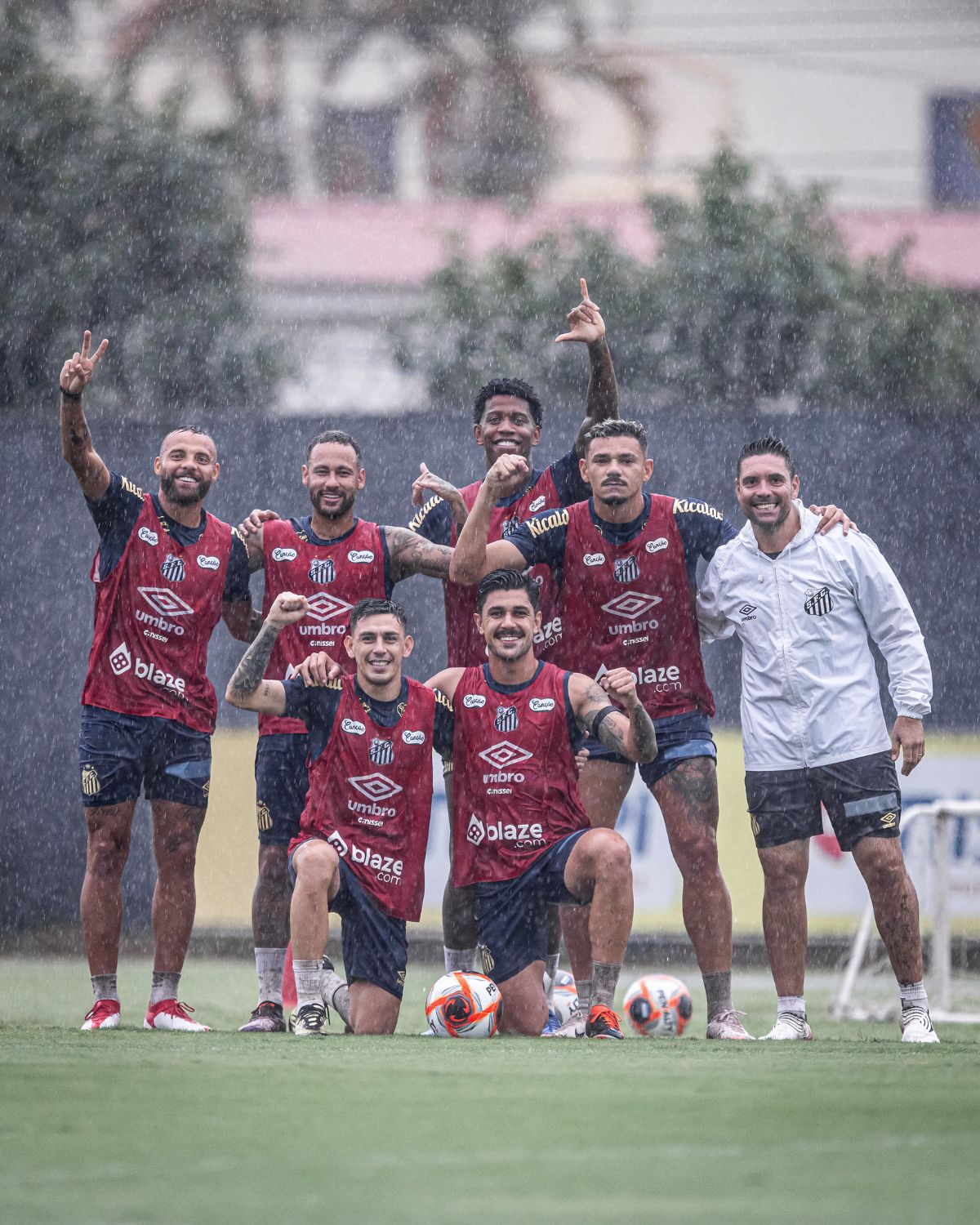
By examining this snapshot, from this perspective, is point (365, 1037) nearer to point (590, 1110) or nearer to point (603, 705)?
point (603, 705)

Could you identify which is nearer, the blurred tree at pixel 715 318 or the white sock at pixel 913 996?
the white sock at pixel 913 996

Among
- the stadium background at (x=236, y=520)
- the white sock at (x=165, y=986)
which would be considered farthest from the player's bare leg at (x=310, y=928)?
the stadium background at (x=236, y=520)

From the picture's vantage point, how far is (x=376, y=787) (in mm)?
6492

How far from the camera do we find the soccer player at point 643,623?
260 inches

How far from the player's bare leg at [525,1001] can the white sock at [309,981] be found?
624 mm

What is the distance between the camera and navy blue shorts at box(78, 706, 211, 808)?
6746 millimetres

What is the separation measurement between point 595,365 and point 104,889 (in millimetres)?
2602

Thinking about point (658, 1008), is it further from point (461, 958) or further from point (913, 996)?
point (913, 996)

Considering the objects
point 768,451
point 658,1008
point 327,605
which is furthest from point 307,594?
point 658,1008

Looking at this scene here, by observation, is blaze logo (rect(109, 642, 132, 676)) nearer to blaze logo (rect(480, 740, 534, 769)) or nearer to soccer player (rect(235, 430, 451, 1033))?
soccer player (rect(235, 430, 451, 1033))

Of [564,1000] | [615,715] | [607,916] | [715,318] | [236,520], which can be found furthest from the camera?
[715,318]

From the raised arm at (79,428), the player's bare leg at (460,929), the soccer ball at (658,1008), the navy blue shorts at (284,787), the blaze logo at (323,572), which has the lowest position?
the soccer ball at (658,1008)

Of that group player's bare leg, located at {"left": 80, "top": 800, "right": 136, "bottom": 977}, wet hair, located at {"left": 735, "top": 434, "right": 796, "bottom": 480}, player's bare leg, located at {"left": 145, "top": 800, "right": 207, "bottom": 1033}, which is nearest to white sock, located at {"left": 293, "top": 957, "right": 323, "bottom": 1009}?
player's bare leg, located at {"left": 145, "top": 800, "right": 207, "bottom": 1033}

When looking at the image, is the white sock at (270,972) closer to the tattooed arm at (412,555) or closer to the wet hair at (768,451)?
the tattooed arm at (412,555)
